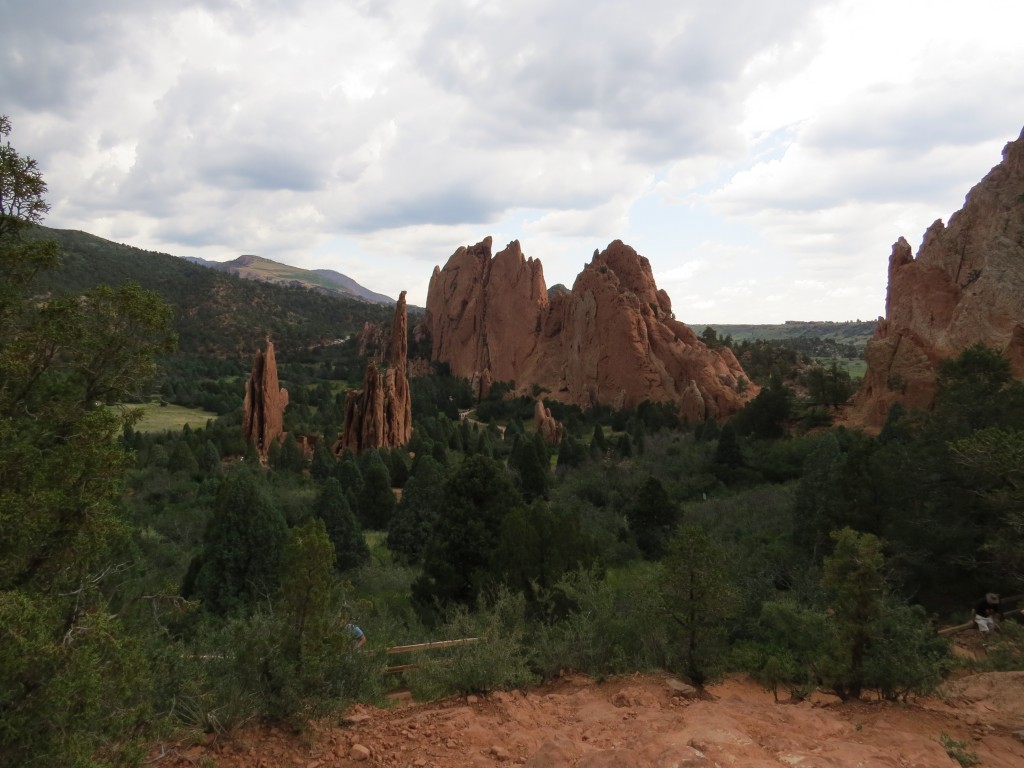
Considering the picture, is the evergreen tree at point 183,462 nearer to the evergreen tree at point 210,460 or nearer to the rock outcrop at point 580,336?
the evergreen tree at point 210,460

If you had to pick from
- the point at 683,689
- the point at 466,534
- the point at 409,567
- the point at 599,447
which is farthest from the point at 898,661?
the point at 599,447

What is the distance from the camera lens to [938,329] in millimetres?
40562

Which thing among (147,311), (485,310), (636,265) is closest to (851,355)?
(636,265)

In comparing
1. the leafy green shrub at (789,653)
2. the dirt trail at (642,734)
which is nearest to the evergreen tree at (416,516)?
the leafy green shrub at (789,653)

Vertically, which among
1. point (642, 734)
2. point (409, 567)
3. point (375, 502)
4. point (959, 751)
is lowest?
point (409, 567)

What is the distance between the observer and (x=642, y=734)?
6.64 m

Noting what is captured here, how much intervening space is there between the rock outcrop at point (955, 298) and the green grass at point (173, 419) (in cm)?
5923

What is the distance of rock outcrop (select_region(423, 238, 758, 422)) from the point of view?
67250 mm

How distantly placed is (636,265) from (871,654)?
7334 centimetres

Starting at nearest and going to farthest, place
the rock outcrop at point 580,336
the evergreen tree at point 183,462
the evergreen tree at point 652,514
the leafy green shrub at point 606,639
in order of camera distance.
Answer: the leafy green shrub at point 606,639
the evergreen tree at point 652,514
the evergreen tree at point 183,462
the rock outcrop at point 580,336

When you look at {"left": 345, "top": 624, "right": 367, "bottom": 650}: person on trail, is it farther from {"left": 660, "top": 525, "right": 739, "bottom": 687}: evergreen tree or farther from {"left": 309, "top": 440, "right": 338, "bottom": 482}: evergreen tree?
{"left": 309, "top": 440, "right": 338, "bottom": 482}: evergreen tree

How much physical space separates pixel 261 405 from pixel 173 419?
2555 cm

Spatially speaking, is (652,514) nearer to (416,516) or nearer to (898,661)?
(416,516)

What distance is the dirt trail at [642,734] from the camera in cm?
595
